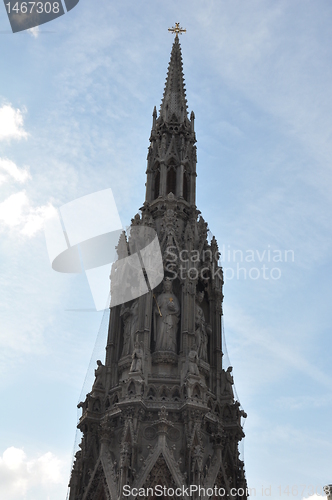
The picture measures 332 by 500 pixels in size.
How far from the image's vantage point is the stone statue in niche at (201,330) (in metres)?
26.7

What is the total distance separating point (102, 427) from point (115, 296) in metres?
7.07

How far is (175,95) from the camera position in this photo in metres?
37.4

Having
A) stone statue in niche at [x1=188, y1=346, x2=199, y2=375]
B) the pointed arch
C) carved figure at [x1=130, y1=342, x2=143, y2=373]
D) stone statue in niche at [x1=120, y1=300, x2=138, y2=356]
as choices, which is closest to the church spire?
the pointed arch

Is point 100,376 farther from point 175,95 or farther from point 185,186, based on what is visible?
point 175,95

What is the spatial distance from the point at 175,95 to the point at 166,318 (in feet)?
55.7

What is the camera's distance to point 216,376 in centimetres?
2703

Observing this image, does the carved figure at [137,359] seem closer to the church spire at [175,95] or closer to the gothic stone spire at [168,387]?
the gothic stone spire at [168,387]

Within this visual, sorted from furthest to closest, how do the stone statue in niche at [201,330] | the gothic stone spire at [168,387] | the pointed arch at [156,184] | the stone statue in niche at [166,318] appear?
the pointed arch at [156,184]
the stone statue in niche at [201,330]
the stone statue in niche at [166,318]
the gothic stone spire at [168,387]

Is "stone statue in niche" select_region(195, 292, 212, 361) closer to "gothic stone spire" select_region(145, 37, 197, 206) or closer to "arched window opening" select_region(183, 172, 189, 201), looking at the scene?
"gothic stone spire" select_region(145, 37, 197, 206)

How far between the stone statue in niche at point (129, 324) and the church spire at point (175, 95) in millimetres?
13145

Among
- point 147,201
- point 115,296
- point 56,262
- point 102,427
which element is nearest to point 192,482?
point 102,427

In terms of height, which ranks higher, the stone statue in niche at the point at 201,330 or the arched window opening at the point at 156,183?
the arched window opening at the point at 156,183

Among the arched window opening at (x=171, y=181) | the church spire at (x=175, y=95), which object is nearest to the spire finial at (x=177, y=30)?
the church spire at (x=175, y=95)

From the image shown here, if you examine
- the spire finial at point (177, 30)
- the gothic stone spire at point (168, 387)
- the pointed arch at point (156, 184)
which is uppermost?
the spire finial at point (177, 30)
